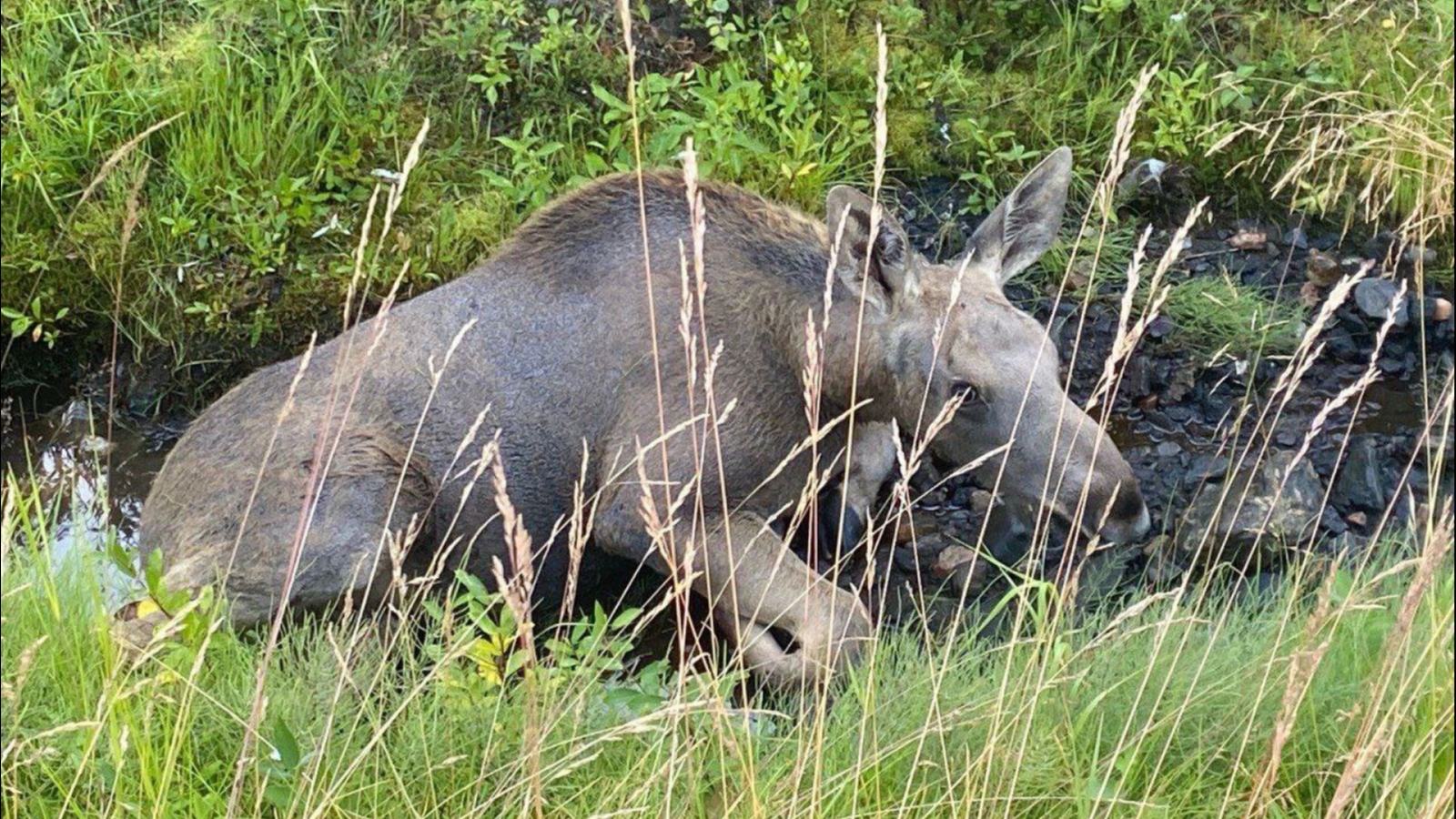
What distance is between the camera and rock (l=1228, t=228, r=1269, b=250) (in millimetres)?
7371

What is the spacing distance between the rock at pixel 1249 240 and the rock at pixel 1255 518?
1.47 metres

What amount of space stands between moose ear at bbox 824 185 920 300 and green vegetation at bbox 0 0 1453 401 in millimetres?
1542

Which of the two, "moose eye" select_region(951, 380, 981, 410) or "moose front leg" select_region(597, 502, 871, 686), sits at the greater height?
"moose eye" select_region(951, 380, 981, 410)

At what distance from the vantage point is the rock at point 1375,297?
6898mm

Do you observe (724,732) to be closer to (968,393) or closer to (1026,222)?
(968,393)

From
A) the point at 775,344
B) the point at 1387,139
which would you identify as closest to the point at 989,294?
the point at 775,344

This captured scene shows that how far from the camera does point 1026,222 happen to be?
215 inches

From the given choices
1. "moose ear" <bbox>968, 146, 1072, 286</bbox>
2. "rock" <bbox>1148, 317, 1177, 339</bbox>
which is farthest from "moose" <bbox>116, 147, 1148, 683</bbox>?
"rock" <bbox>1148, 317, 1177, 339</bbox>

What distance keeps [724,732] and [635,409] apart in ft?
6.40

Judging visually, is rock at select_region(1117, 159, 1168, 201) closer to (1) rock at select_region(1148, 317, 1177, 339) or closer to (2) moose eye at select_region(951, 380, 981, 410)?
(1) rock at select_region(1148, 317, 1177, 339)

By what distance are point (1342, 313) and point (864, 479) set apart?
7.51 feet

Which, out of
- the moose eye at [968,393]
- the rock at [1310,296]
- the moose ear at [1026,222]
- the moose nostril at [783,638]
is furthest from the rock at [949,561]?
the rock at [1310,296]

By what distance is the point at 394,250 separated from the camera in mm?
7066

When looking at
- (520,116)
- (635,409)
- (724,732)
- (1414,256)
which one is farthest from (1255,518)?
(520,116)
